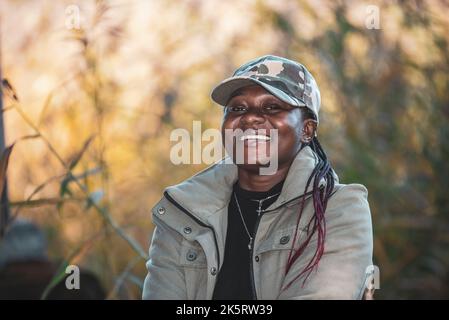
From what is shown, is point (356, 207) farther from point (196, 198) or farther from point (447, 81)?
point (447, 81)

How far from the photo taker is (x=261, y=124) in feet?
6.40

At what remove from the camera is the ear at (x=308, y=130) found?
2059 millimetres

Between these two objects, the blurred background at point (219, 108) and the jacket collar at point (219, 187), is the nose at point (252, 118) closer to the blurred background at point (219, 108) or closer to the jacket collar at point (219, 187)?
the jacket collar at point (219, 187)

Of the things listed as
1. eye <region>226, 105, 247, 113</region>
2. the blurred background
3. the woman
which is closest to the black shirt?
the woman

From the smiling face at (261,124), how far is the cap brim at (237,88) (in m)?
0.02

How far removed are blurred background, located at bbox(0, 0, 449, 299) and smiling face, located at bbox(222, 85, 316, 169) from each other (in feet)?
5.11

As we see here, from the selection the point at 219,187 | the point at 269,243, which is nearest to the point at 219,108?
the point at 219,187

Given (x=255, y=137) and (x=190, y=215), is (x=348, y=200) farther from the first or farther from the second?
(x=190, y=215)

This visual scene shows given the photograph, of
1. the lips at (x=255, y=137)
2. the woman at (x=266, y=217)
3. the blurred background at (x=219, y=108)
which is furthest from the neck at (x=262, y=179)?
the blurred background at (x=219, y=108)

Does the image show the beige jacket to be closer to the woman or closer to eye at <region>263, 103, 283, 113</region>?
the woman

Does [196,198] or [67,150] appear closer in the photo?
[196,198]

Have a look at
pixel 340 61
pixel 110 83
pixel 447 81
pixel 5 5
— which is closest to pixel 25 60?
pixel 5 5
